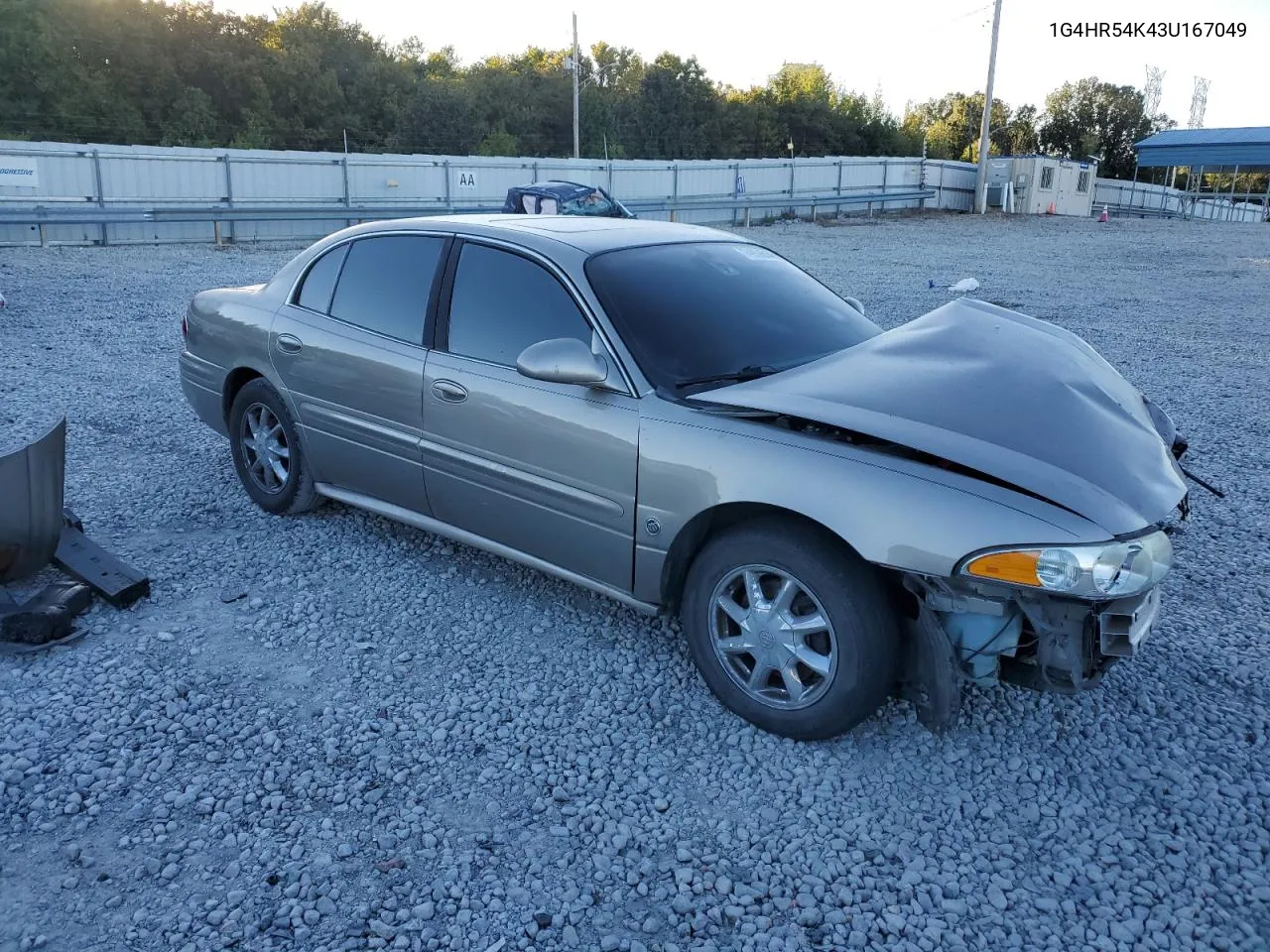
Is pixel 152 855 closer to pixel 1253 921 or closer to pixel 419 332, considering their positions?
pixel 419 332

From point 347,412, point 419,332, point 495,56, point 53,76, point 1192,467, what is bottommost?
point 1192,467

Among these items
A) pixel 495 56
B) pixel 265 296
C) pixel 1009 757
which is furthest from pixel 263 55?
pixel 1009 757

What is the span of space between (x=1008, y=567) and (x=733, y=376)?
51.1 inches

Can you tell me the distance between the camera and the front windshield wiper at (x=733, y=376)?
11.7ft

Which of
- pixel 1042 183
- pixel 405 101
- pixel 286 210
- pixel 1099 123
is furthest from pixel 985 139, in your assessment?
pixel 1099 123

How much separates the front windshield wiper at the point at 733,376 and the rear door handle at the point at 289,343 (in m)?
2.15

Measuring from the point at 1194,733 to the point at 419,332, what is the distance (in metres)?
3.37

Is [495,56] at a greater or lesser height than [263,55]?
greater

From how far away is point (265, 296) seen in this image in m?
5.02

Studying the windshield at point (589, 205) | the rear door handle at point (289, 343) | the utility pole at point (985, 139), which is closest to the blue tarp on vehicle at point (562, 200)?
the windshield at point (589, 205)

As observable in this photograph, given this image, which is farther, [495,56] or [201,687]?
[495,56]

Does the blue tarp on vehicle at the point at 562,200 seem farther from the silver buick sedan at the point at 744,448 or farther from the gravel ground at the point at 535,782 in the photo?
the gravel ground at the point at 535,782

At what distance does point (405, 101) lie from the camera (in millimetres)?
54844

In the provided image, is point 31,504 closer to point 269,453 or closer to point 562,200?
point 269,453
